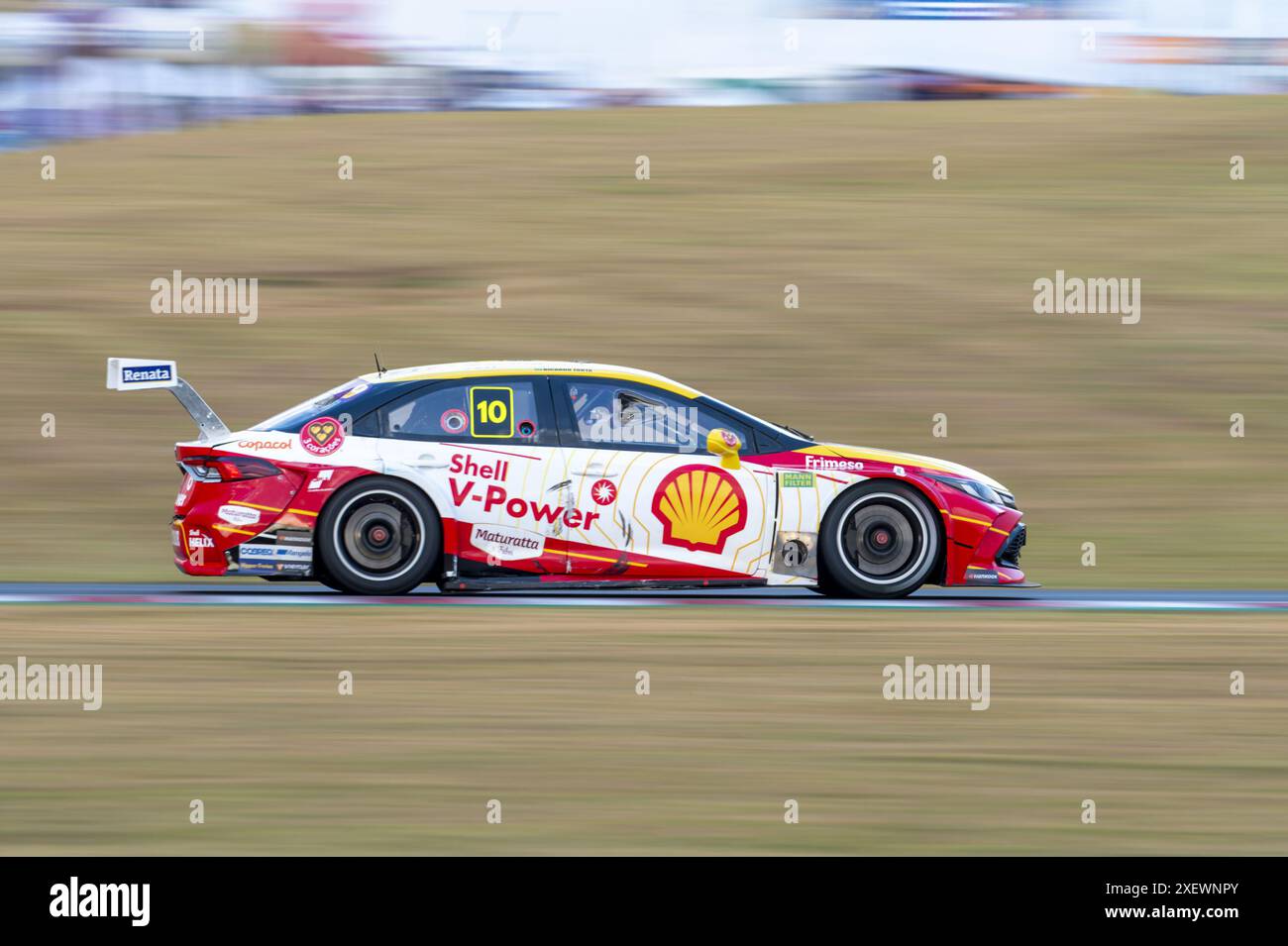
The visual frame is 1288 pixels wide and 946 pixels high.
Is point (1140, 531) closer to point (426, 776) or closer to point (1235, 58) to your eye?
point (426, 776)

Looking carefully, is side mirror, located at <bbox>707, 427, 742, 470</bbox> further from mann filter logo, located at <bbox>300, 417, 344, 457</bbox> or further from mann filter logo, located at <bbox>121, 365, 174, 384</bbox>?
mann filter logo, located at <bbox>121, 365, 174, 384</bbox>

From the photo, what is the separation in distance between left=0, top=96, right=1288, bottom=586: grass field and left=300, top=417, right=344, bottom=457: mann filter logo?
265cm

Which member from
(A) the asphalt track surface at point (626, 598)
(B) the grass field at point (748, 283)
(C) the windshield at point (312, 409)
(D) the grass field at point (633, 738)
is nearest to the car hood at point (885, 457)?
(A) the asphalt track surface at point (626, 598)

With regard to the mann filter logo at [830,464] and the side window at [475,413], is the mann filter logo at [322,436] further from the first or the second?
the mann filter logo at [830,464]

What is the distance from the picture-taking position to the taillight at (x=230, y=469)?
10117 mm

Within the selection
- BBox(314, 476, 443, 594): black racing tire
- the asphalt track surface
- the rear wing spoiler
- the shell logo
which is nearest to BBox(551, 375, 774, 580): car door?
the shell logo

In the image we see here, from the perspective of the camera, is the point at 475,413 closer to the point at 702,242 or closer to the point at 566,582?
the point at 566,582

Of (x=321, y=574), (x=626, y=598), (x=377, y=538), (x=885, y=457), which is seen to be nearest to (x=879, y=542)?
(x=885, y=457)

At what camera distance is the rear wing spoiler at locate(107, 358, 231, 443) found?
10.1m

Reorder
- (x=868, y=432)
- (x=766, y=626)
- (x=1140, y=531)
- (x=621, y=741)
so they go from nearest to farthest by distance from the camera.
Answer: (x=621, y=741), (x=766, y=626), (x=1140, y=531), (x=868, y=432)

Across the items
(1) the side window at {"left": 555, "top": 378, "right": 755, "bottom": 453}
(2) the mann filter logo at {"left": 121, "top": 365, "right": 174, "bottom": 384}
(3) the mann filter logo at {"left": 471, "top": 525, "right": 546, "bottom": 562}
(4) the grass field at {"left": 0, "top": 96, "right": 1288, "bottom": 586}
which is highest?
(4) the grass field at {"left": 0, "top": 96, "right": 1288, "bottom": 586}

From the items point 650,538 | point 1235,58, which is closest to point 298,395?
point 650,538

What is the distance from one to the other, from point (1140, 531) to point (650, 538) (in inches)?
197

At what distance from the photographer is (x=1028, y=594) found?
1111 cm
